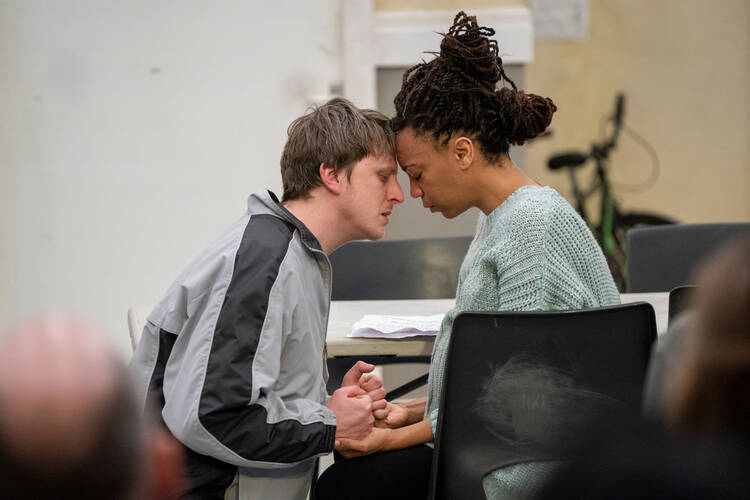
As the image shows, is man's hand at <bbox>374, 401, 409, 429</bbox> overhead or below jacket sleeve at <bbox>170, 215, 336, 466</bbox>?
below

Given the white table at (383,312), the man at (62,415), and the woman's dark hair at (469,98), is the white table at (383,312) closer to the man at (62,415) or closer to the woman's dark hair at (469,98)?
the woman's dark hair at (469,98)

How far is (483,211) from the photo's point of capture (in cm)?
187

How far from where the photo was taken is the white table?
205 cm

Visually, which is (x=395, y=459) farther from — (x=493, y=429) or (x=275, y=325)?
(x=275, y=325)

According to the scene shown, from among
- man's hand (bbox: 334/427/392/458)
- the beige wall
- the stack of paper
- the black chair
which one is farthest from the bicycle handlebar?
man's hand (bbox: 334/427/392/458)

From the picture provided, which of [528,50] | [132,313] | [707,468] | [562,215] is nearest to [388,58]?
[528,50]

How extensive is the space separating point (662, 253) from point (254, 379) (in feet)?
6.60

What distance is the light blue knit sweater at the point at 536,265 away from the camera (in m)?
1.59

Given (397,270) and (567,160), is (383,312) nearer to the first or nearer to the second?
(397,270)

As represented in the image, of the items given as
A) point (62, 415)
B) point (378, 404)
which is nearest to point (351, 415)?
point (378, 404)

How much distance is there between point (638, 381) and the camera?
144cm

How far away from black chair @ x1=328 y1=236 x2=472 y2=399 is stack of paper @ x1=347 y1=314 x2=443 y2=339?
0.74 meters

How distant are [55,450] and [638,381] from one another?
3.75ft

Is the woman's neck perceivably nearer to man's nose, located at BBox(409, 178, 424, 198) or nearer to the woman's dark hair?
the woman's dark hair
